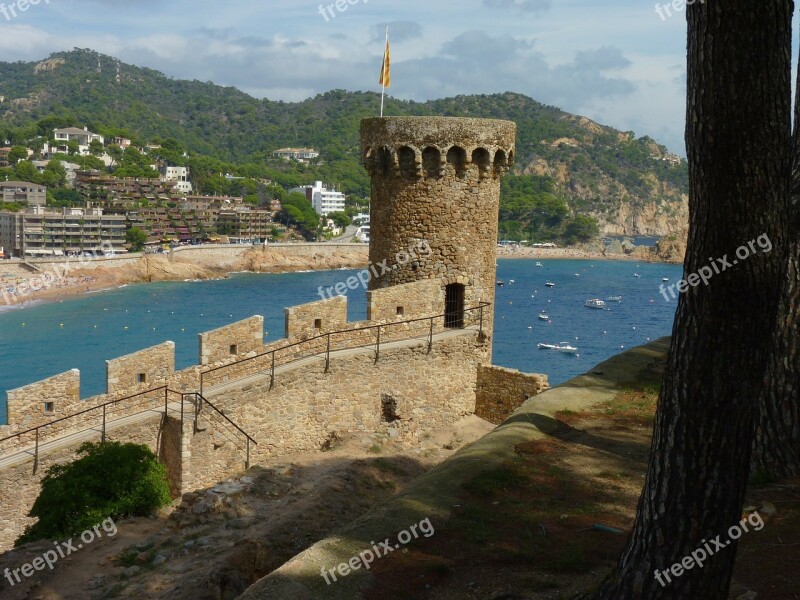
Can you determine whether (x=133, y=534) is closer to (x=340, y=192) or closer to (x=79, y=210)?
(x=79, y=210)

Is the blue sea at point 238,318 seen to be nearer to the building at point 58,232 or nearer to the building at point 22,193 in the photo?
the building at point 58,232

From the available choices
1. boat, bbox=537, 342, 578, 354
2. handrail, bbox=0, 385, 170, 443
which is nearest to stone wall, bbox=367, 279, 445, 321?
handrail, bbox=0, 385, 170, 443

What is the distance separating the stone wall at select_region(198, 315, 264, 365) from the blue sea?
86.5ft

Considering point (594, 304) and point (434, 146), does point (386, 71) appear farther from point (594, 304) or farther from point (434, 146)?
point (594, 304)

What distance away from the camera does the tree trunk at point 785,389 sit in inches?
300

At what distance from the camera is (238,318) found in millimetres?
68000

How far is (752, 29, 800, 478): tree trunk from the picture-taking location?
300 inches

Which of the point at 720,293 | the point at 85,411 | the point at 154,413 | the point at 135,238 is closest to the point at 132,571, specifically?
the point at 85,411

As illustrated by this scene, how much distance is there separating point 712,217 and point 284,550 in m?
6.70

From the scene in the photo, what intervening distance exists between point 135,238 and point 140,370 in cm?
10133

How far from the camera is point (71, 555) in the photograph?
9.75m

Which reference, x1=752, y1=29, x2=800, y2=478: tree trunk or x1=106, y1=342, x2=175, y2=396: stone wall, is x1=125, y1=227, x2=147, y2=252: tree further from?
x1=752, y1=29, x2=800, y2=478: tree trunk

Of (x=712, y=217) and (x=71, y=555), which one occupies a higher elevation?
(x=712, y=217)

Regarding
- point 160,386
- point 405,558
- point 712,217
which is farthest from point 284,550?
point 712,217
